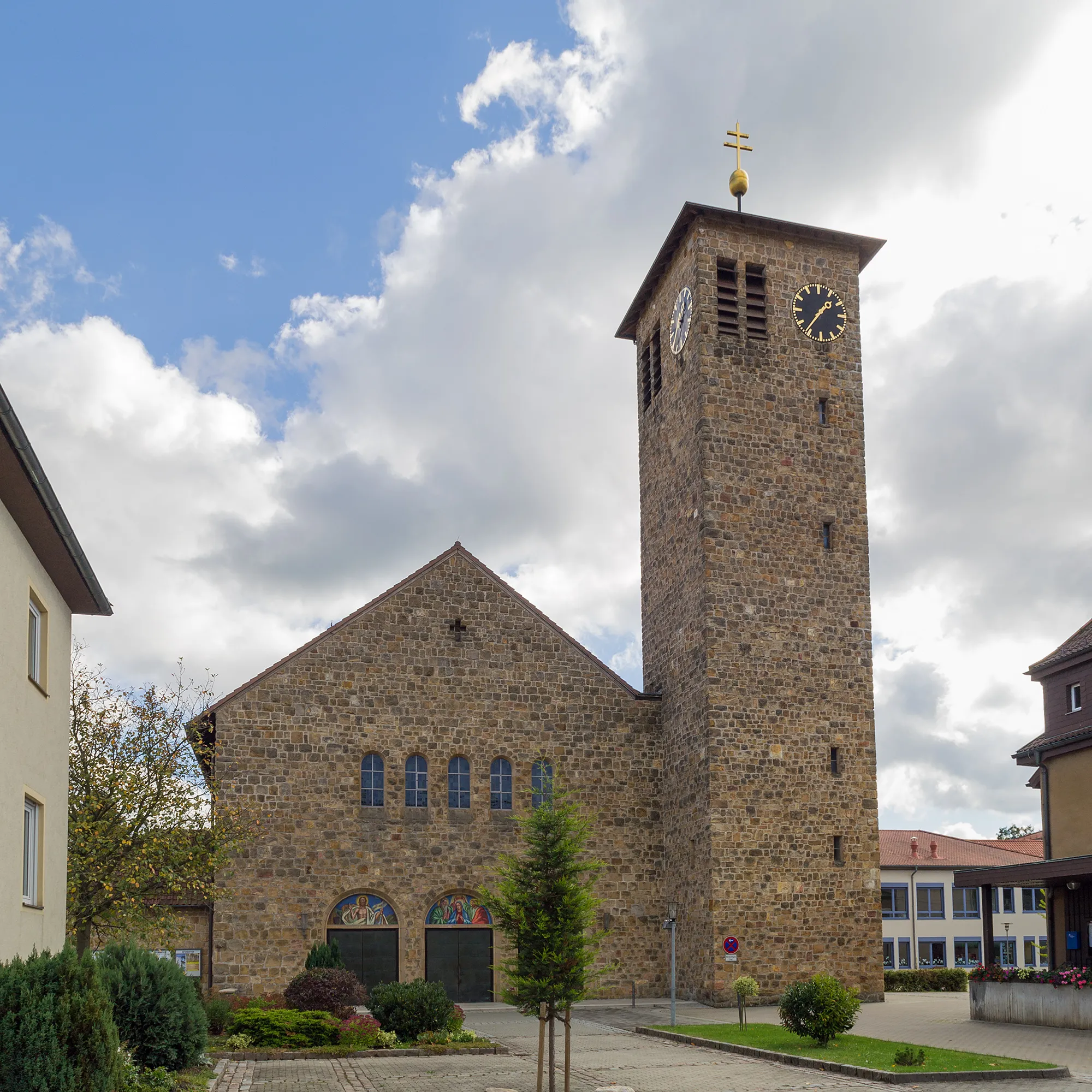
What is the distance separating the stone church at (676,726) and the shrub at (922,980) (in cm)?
789

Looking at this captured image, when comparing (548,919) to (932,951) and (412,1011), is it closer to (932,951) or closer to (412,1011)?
(412,1011)

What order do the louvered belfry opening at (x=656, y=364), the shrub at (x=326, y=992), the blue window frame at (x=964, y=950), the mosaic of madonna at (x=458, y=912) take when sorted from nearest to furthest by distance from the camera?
1. the shrub at (x=326, y=992)
2. the mosaic of madonna at (x=458, y=912)
3. the louvered belfry opening at (x=656, y=364)
4. the blue window frame at (x=964, y=950)

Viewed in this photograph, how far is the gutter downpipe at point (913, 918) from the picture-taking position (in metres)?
53.5

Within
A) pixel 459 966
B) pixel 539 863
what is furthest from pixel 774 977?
pixel 539 863

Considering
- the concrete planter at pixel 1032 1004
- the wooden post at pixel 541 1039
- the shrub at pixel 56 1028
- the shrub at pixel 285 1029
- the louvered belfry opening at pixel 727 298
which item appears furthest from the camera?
the louvered belfry opening at pixel 727 298

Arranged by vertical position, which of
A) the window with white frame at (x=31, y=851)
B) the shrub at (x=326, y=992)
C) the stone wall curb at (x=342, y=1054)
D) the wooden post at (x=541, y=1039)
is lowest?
the stone wall curb at (x=342, y=1054)

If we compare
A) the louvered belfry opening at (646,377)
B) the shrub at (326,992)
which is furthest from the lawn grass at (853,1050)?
the louvered belfry opening at (646,377)

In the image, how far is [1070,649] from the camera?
28453mm

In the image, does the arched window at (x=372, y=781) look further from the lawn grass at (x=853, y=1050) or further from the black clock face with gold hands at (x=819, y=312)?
the black clock face with gold hands at (x=819, y=312)

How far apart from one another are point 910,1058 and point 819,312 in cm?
2107

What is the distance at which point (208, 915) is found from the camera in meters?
29.7

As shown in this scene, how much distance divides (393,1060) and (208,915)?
11432mm

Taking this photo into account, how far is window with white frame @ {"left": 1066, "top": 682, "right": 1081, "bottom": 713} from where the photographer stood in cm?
2767

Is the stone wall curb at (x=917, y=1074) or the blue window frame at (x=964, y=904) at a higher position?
the stone wall curb at (x=917, y=1074)
